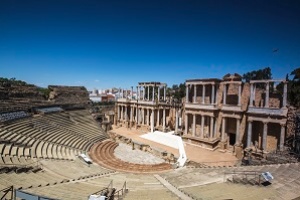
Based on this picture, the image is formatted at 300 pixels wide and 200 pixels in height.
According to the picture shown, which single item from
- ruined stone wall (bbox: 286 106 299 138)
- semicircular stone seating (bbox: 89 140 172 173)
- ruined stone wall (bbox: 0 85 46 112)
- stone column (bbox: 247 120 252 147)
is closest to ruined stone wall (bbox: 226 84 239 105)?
stone column (bbox: 247 120 252 147)

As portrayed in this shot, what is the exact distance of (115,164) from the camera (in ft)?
80.3

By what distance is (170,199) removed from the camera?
41.1ft

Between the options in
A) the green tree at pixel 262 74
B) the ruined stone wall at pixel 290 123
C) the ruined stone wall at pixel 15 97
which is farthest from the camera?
the green tree at pixel 262 74

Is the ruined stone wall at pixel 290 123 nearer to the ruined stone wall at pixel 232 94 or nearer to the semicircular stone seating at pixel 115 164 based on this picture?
the ruined stone wall at pixel 232 94

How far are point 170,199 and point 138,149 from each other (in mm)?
19103

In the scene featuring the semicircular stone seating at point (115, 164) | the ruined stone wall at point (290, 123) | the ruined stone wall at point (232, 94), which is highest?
the ruined stone wall at point (232, 94)

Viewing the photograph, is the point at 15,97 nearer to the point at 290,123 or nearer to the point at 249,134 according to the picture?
the point at 249,134

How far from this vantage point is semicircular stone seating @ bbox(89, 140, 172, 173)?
76.3ft

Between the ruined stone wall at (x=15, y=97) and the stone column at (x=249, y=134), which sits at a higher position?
the ruined stone wall at (x=15, y=97)

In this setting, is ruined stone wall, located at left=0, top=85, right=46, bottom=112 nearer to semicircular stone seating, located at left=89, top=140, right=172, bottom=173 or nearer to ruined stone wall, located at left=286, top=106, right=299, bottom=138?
semicircular stone seating, located at left=89, top=140, right=172, bottom=173

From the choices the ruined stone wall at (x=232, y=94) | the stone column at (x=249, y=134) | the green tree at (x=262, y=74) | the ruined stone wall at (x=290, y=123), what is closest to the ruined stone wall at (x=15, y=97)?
the ruined stone wall at (x=232, y=94)

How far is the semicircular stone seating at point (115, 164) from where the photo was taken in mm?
23266

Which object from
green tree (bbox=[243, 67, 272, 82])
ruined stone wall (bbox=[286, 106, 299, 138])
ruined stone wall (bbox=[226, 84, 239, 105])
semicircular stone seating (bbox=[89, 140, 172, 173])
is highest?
green tree (bbox=[243, 67, 272, 82])

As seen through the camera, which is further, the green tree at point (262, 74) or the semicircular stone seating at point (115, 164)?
the green tree at point (262, 74)
